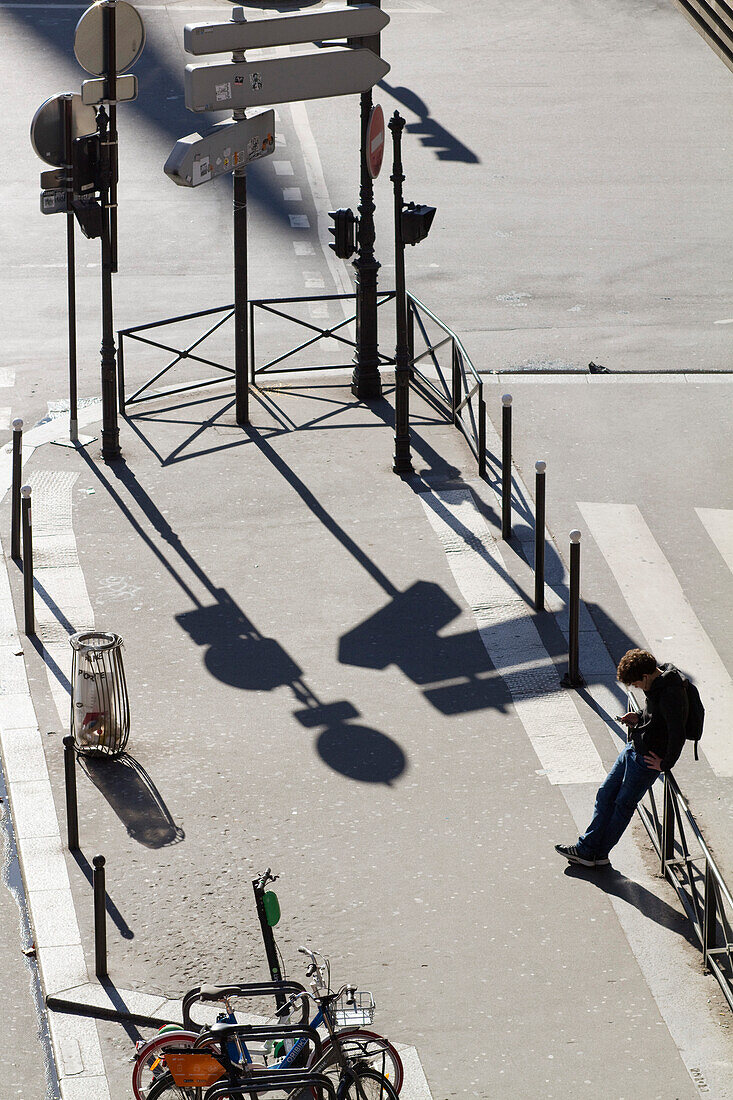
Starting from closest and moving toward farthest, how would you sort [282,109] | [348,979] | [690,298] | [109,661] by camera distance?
[348,979]
[109,661]
[690,298]
[282,109]

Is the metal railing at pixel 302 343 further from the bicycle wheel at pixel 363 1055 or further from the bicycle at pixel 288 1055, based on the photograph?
the bicycle at pixel 288 1055

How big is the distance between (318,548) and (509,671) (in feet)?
8.10

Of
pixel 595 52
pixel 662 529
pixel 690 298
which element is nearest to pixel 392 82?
pixel 595 52

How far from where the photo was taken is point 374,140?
561 inches

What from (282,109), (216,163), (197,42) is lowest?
(282,109)

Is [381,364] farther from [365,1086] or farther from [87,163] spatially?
[365,1086]

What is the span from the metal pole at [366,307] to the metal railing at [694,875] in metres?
7.40

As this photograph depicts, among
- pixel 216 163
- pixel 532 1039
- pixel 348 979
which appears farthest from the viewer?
pixel 216 163

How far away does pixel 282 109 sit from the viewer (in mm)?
26766

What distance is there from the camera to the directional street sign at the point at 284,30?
42.8ft

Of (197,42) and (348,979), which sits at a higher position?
(197,42)

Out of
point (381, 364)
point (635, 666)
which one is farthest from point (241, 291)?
point (635, 666)

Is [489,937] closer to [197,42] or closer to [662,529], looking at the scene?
[662,529]

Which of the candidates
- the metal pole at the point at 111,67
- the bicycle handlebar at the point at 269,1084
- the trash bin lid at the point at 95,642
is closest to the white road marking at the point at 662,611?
the trash bin lid at the point at 95,642
